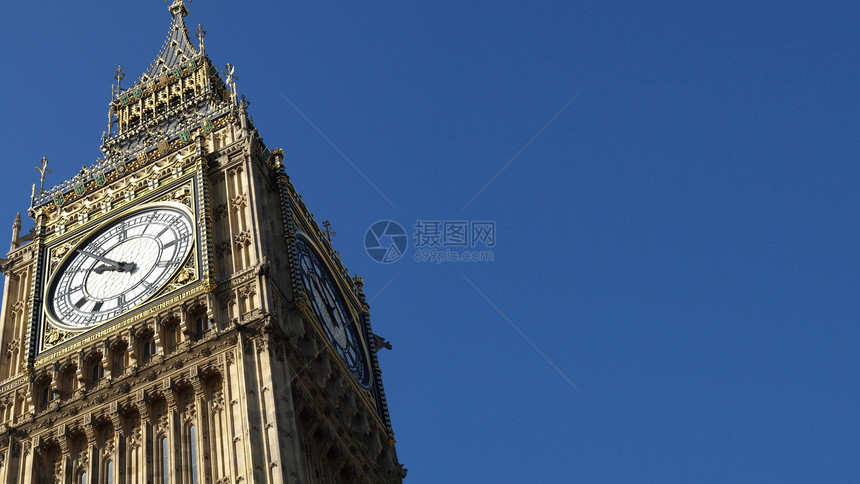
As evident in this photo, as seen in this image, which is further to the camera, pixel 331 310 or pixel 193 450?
pixel 331 310

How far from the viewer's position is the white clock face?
2020 inches

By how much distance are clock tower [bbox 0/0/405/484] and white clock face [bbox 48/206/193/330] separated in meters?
0.08

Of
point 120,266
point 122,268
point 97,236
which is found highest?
point 97,236

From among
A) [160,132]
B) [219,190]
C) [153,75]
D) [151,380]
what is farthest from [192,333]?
[153,75]

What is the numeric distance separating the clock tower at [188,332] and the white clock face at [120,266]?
0.26 feet

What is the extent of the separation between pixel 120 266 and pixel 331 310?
26.9 ft

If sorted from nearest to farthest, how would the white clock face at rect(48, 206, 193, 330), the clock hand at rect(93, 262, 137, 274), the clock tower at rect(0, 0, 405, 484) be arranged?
the clock tower at rect(0, 0, 405, 484) < the white clock face at rect(48, 206, 193, 330) < the clock hand at rect(93, 262, 137, 274)

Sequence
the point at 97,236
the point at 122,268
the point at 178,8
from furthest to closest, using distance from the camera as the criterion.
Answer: the point at 178,8, the point at 97,236, the point at 122,268

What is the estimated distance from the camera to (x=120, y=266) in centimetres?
5297

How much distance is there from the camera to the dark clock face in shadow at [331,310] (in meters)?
53.7

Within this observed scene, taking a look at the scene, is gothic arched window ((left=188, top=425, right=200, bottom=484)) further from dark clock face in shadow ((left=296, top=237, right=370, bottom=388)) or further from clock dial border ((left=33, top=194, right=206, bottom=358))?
dark clock face in shadow ((left=296, top=237, right=370, bottom=388))

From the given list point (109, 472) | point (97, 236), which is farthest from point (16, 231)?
point (109, 472)

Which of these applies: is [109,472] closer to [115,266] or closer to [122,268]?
[122,268]

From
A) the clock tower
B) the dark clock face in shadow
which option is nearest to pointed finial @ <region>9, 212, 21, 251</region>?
the clock tower
